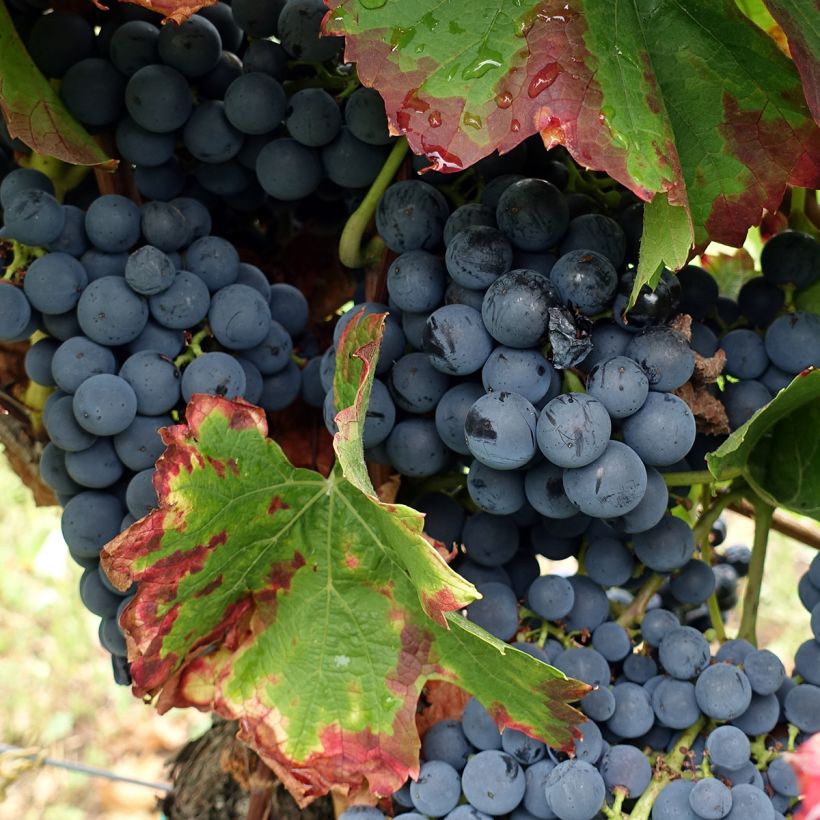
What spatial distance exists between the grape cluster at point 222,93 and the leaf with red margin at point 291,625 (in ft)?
0.73

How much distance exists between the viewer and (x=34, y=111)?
706 mm

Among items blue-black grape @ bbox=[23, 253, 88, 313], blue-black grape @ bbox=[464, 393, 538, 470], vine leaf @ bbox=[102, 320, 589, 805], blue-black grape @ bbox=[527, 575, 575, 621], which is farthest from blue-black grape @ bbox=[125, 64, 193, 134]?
blue-black grape @ bbox=[527, 575, 575, 621]

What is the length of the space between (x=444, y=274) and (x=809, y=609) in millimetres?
386

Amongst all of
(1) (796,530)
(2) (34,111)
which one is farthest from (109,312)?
(1) (796,530)

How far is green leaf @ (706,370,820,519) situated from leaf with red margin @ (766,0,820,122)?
0.18 meters

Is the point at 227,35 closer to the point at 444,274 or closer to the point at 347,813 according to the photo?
the point at 444,274

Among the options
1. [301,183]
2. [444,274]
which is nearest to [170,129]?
[301,183]

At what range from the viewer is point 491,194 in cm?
70

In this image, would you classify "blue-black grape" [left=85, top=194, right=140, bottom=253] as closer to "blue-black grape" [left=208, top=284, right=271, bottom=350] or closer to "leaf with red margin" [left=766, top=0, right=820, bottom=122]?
"blue-black grape" [left=208, top=284, right=271, bottom=350]

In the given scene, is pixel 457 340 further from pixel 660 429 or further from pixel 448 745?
pixel 448 745

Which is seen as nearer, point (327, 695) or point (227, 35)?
point (327, 695)

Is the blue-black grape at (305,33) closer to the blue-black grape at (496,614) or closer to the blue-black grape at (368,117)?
the blue-black grape at (368,117)

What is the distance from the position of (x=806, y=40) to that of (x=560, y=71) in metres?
0.15

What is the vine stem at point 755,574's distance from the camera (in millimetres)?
781
